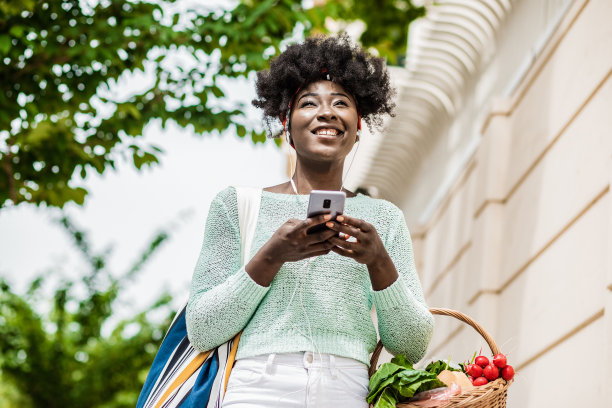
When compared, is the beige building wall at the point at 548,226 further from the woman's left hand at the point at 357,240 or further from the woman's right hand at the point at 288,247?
the woman's right hand at the point at 288,247

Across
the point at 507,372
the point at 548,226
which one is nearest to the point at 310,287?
the point at 507,372

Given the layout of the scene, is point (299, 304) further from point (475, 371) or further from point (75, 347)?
point (75, 347)

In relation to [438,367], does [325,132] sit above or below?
above

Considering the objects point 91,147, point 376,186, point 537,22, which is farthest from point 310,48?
point 376,186

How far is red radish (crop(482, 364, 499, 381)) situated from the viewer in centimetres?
277

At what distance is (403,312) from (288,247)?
432 mm

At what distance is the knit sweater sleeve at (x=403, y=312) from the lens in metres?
2.83

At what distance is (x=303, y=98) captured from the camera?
10.5 ft

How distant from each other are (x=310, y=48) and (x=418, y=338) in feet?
3.80

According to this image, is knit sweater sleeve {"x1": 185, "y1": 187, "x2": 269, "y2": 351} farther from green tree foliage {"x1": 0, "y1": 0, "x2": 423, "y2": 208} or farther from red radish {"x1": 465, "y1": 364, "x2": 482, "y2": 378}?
green tree foliage {"x1": 0, "y1": 0, "x2": 423, "y2": 208}

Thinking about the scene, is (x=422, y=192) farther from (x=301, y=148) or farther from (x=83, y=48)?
(x=301, y=148)

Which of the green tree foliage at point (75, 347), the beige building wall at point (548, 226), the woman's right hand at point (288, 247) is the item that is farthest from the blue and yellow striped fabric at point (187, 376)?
the green tree foliage at point (75, 347)

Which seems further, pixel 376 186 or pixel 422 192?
pixel 376 186

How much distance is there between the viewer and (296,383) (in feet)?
8.96
